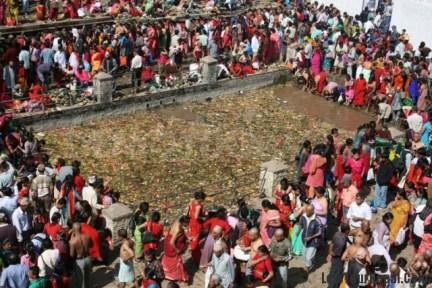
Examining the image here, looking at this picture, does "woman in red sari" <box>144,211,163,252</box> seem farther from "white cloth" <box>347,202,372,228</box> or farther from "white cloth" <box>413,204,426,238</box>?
"white cloth" <box>413,204,426,238</box>

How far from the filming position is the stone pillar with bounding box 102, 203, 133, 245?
12469 mm

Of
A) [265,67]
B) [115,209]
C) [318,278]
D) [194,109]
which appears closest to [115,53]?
[194,109]

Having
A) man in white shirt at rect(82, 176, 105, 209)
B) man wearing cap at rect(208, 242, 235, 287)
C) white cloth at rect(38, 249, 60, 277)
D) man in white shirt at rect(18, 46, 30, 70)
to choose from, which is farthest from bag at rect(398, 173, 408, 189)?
man in white shirt at rect(18, 46, 30, 70)

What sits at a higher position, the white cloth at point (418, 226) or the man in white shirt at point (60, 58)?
the man in white shirt at point (60, 58)

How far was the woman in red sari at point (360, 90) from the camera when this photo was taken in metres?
21.1

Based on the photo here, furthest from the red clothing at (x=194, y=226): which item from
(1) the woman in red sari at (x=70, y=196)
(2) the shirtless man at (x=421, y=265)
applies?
(2) the shirtless man at (x=421, y=265)

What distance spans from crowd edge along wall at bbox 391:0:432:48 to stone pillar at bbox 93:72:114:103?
1364 centimetres

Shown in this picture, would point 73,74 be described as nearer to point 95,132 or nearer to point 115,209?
point 95,132

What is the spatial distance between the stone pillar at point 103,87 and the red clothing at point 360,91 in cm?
790

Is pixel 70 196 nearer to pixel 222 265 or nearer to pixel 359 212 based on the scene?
pixel 222 265

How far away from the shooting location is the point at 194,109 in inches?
822

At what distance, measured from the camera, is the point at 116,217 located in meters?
12.4

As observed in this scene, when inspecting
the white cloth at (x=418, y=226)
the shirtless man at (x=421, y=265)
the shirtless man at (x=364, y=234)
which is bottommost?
the white cloth at (x=418, y=226)

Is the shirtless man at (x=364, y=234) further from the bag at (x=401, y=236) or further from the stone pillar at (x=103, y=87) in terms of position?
the stone pillar at (x=103, y=87)
